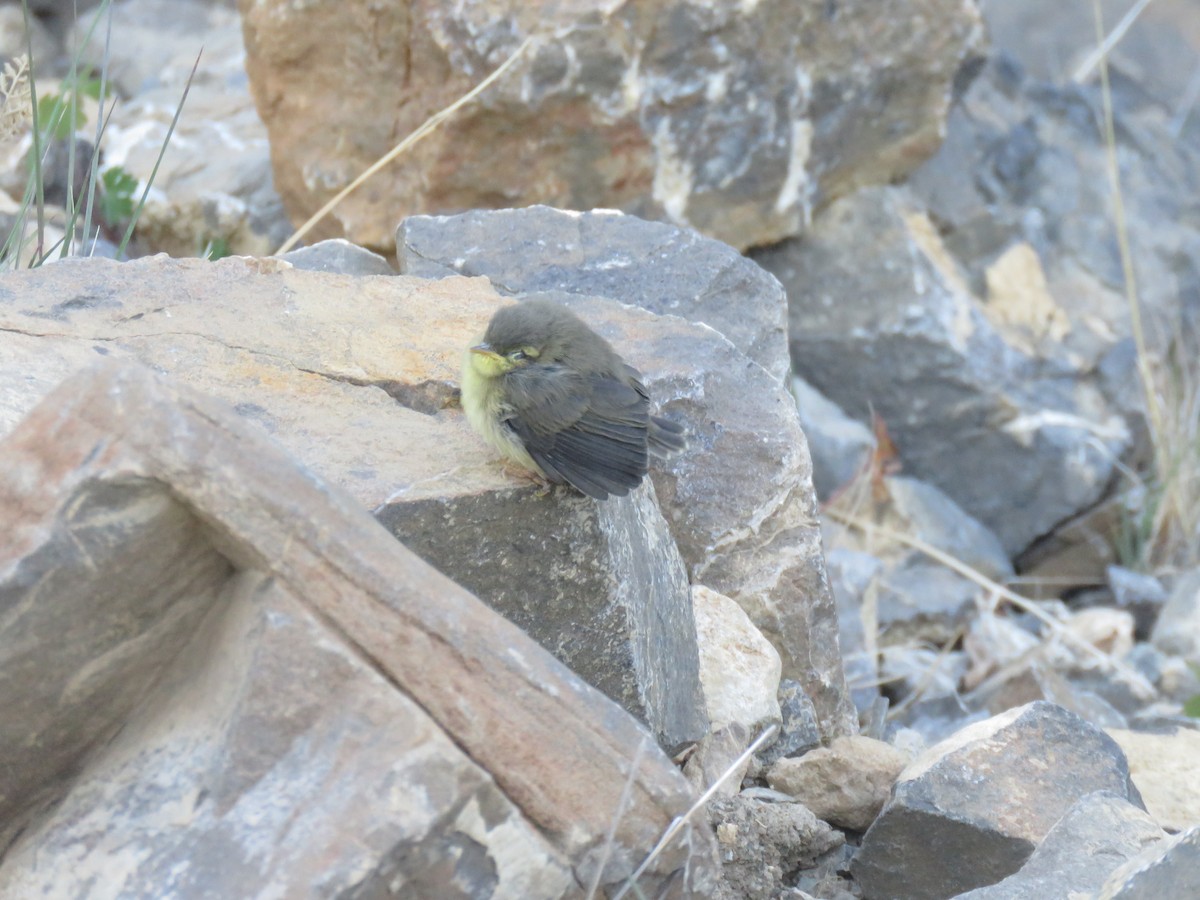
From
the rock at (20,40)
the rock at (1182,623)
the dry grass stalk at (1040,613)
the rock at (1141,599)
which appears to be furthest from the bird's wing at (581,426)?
the rock at (20,40)

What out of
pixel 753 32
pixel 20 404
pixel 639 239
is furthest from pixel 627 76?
pixel 20 404

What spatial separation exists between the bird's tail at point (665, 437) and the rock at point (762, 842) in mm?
800

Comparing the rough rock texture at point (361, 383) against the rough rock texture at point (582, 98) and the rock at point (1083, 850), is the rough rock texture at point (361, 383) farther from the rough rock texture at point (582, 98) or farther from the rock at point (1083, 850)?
the rough rock texture at point (582, 98)

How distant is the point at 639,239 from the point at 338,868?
3023 millimetres

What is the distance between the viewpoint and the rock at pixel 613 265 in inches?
171

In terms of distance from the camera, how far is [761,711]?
334 centimetres

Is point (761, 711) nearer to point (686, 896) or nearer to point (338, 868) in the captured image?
point (686, 896)

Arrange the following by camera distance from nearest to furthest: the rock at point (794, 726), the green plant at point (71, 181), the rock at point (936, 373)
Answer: the rock at point (794, 726) → the green plant at point (71, 181) → the rock at point (936, 373)

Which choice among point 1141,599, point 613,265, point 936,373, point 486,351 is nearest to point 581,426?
point 486,351

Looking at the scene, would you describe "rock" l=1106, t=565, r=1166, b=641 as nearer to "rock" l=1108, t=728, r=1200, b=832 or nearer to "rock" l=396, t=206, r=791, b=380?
"rock" l=1108, t=728, r=1200, b=832

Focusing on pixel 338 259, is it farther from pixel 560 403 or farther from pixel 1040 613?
pixel 1040 613

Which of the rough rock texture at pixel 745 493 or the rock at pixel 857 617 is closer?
the rough rock texture at pixel 745 493

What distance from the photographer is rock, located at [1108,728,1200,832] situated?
3.69 meters

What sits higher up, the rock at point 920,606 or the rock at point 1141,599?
the rock at point 920,606
